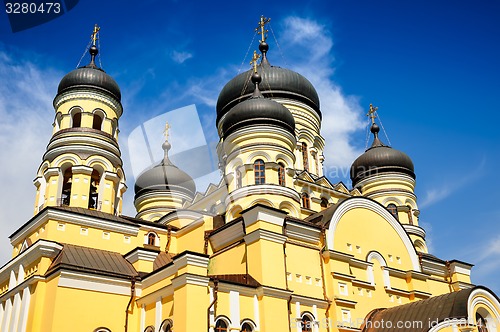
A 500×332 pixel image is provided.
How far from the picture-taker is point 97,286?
13773 millimetres

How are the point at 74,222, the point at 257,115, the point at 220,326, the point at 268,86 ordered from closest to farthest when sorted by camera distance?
the point at 220,326 < the point at 74,222 < the point at 257,115 < the point at 268,86

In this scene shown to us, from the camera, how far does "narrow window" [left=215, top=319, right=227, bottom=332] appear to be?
40.3 feet

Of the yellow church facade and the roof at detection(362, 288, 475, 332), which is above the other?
the yellow church facade

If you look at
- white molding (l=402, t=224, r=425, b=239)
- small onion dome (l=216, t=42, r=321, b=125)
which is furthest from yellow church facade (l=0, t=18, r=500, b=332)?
white molding (l=402, t=224, r=425, b=239)

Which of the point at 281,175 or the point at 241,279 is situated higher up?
the point at 281,175

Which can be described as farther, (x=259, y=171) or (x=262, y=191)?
(x=259, y=171)

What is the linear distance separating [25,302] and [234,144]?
Answer: 24.8ft

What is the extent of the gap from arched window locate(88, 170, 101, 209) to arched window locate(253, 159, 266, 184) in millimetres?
5235


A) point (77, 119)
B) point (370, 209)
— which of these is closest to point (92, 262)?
point (77, 119)

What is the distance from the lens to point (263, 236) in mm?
13852

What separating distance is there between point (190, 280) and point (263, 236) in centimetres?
262

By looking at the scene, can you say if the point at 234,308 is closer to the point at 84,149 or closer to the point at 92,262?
the point at 92,262

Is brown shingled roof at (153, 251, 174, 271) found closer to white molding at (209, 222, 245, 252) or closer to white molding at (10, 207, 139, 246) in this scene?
white molding at (10, 207, 139, 246)

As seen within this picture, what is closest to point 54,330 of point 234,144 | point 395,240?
point 234,144
